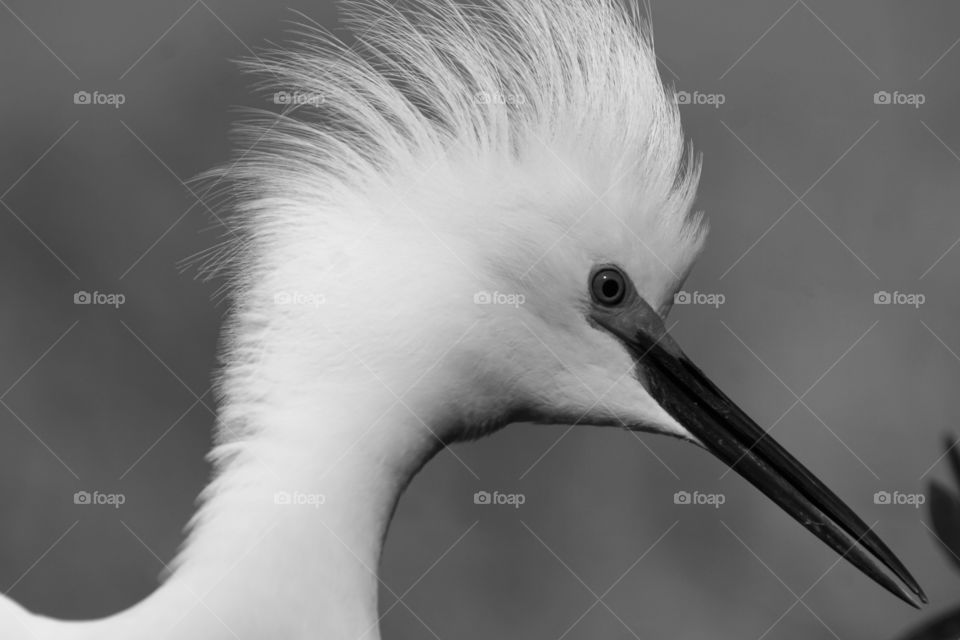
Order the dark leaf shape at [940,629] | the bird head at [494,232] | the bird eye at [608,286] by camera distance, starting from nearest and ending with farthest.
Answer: the dark leaf shape at [940,629] → the bird head at [494,232] → the bird eye at [608,286]

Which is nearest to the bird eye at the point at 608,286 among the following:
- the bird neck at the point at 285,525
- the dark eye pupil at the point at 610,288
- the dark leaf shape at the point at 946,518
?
the dark eye pupil at the point at 610,288

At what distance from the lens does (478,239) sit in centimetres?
177

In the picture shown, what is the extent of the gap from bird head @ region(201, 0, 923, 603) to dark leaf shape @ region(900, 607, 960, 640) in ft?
3.32

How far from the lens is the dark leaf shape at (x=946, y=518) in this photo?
854mm

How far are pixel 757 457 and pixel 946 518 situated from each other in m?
1.18

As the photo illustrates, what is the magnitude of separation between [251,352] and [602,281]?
61cm

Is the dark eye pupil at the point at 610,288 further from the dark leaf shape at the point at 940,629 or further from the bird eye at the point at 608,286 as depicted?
the dark leaf shape at the point at 940,629

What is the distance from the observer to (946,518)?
2.87 ft

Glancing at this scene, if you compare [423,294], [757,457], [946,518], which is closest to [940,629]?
[946,518]

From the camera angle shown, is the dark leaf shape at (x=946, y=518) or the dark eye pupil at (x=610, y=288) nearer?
the dark leaf shape at (x=946, y=518)

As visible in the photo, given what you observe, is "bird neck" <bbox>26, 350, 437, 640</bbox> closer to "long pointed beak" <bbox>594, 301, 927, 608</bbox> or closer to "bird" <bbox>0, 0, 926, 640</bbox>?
"bird" <bbox>0, 0, 926, 640</bbox>

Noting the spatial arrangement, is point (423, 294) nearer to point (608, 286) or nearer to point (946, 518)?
point (608, 286)

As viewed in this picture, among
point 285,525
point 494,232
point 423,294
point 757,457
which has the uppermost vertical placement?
point 494,232

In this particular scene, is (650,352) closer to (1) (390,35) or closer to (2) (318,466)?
(2) (318,466)
